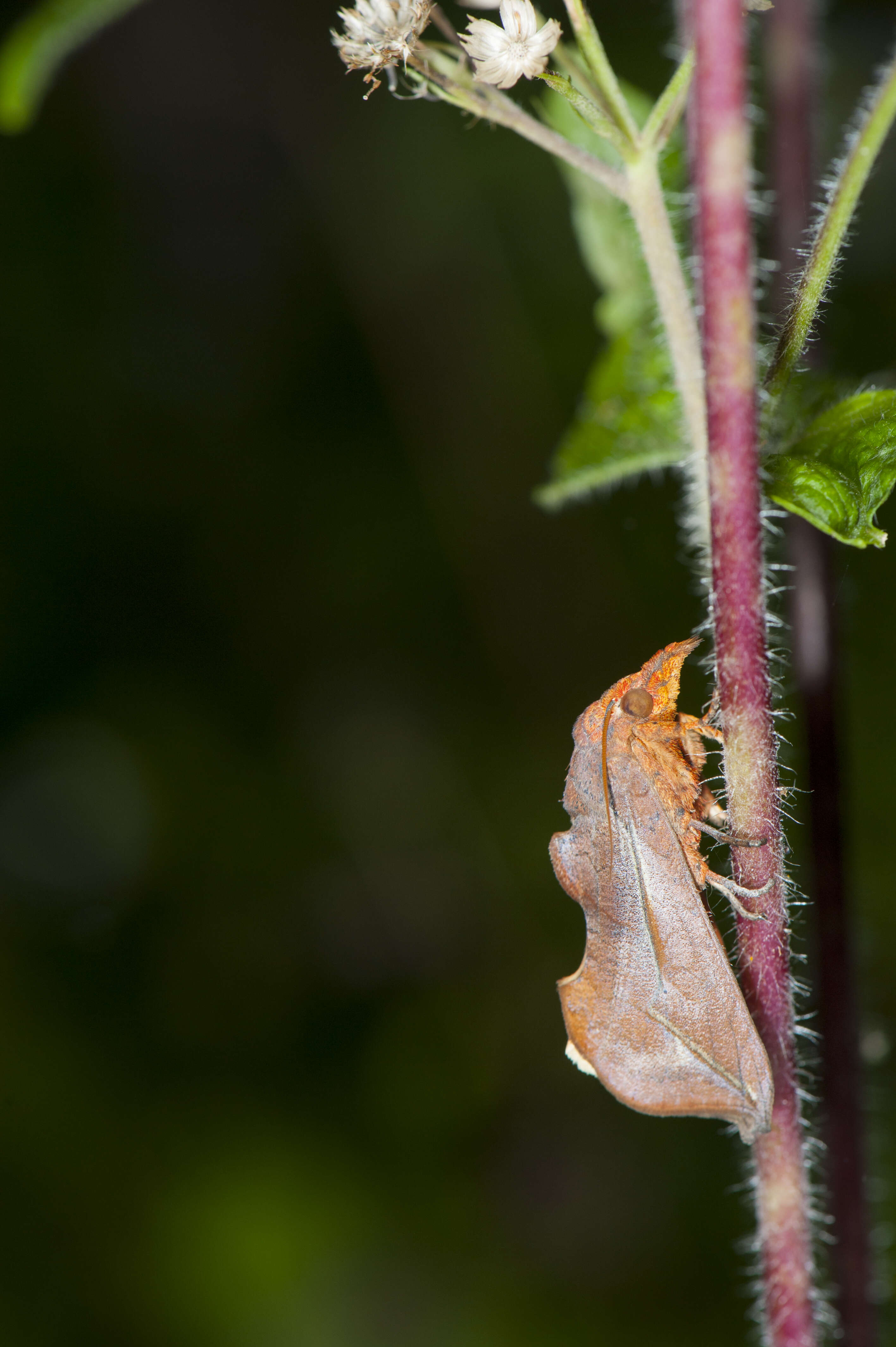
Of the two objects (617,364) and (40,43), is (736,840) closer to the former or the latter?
(617,364)

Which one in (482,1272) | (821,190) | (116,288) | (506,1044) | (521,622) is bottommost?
(482,1272)

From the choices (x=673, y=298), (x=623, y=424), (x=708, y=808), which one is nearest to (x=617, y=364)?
(x=623, y=424)

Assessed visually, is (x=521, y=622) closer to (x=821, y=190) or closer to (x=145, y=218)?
(x=145, y=218)

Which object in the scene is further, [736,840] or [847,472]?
[847,472]

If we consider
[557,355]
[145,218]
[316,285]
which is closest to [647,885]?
[557,355]

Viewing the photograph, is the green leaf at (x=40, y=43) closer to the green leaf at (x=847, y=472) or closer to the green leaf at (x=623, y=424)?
the green leaf at (x=623, y=424)

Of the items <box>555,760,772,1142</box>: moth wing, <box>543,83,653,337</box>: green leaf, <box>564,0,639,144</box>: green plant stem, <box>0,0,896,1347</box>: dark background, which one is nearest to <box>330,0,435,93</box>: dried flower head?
<box>564,0,639,144</box>: green plant stem
